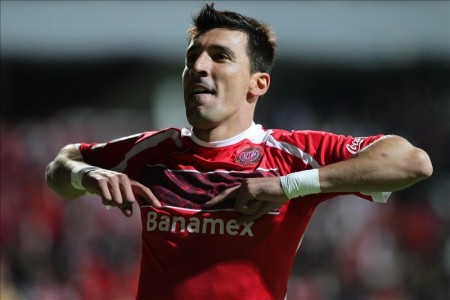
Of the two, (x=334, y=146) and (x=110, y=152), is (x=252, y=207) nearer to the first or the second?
(x=334, y=146)

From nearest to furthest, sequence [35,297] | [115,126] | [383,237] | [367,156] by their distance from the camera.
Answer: [367,156] → [35,297] → [383,237] → [115,126]

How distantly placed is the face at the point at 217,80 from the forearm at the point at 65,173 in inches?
19.0

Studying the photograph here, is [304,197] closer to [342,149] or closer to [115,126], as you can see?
[342,149]

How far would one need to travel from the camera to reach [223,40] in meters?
2.86

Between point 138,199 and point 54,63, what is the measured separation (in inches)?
286

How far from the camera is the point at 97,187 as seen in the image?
2.51 m

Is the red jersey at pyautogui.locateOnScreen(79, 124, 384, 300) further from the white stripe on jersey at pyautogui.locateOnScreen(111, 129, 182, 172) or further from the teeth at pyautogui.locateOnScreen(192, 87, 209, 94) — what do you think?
the teeth at pyautogui.locateOnScreen(192, 87, 209, 94)

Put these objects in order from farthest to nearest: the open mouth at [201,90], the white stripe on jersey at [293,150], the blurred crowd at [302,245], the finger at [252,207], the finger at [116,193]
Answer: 1. the blurred crowd at [302,245]
2. the open mouth at [201,90]
3. the white stripe on jersey at [293,150]
4. the finger at [252,207]
5. the finger at [116,193]

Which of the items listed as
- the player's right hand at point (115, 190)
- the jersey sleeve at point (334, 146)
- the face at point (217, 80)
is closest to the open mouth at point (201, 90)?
the face at point (217, 80)

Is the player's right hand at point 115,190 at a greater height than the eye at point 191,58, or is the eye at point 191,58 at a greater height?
the eye at point 191,58

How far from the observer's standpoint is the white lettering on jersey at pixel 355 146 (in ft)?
8.49

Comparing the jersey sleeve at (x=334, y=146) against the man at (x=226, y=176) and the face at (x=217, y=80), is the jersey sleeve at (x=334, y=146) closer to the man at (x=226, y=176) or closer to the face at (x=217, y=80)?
the man at (x=226, y=176)

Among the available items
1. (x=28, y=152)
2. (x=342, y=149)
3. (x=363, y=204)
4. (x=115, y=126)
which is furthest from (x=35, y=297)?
(x=342, y=149)

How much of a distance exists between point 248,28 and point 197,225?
81 cm
